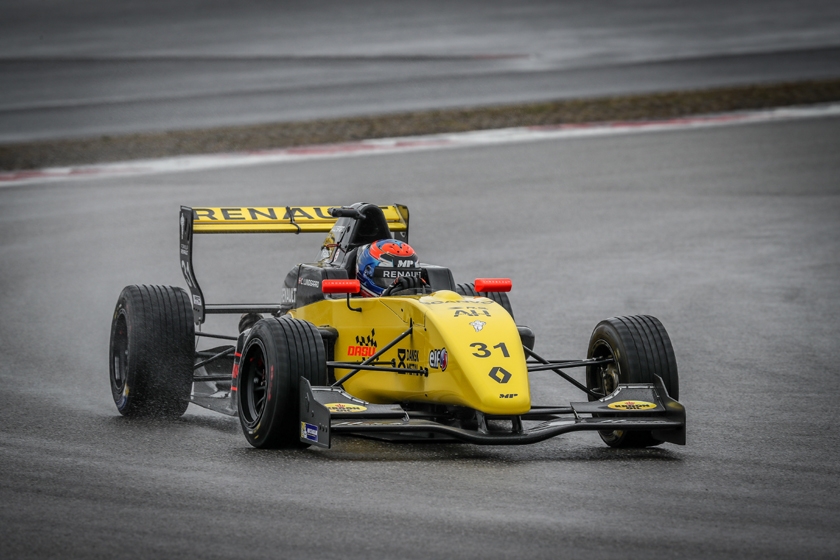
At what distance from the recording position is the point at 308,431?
8766mm

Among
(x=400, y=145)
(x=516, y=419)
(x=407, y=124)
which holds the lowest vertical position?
(x=516, y=419)

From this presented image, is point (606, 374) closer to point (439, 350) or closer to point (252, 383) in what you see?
point (439, 350)

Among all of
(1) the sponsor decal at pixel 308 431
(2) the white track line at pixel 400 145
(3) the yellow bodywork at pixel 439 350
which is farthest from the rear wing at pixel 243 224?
(2) the white track line at pixel 400 145

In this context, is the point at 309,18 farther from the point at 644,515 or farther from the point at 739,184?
the point at 644,515

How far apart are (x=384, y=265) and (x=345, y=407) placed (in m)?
1.79

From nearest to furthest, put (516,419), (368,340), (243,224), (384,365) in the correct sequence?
(516,419), (384,365), (368,340), (243,224)

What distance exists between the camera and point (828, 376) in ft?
39.9

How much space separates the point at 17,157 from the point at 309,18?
56.2ft

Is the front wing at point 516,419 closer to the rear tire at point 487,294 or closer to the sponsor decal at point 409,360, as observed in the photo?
the sponsor decal at point 409,360

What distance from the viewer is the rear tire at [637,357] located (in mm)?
9352

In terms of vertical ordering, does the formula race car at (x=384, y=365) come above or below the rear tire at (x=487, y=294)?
below

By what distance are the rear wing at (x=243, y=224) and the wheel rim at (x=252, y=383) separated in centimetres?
184

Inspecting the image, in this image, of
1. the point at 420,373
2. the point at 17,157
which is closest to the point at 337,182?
the point at 17,157

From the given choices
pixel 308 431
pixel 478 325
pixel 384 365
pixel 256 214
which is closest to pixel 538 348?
pixel 256 214
